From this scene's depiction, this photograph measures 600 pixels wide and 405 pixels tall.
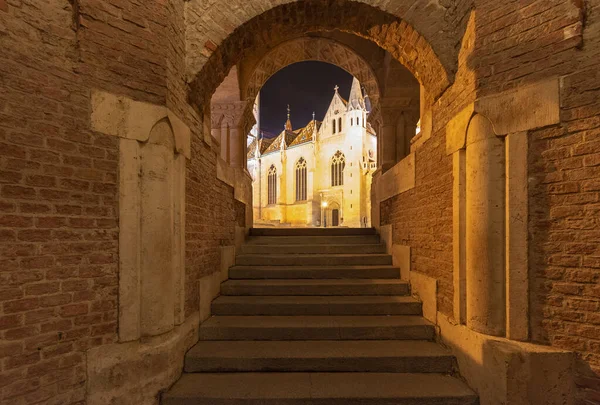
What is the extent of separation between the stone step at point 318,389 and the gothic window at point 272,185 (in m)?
29.7

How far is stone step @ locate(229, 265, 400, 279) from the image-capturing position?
185 inches

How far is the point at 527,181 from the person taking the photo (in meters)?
2.65

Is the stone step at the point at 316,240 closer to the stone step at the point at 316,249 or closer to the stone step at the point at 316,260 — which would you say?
the stone step at the point at 316,249

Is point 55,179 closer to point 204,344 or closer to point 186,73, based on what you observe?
point 186,73

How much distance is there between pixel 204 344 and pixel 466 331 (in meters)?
3.14

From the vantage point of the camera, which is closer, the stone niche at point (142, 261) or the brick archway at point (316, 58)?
the stone niche at point (142, 261)

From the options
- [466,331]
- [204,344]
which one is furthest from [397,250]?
[204,344]

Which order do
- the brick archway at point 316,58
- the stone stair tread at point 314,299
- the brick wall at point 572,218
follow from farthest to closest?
the brick archway at point 316,58
the stone stair tread at point 314,299
the brick wall at point 572,218

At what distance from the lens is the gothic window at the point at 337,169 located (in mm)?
28938

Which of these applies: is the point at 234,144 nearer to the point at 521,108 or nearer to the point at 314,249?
the point at 314,249

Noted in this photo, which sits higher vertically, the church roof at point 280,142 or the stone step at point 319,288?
the church roof at point 280,142

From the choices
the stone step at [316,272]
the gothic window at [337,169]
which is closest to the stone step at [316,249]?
the stone step at [316,272]

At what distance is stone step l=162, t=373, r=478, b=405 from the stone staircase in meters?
0.01

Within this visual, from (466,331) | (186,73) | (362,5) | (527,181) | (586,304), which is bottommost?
(466,331)
